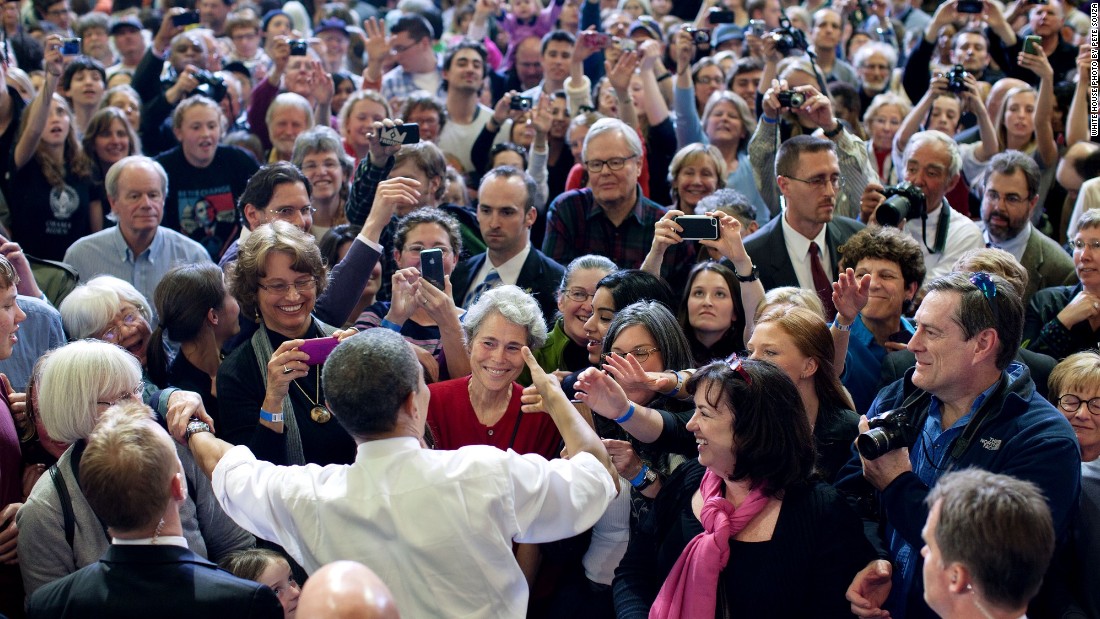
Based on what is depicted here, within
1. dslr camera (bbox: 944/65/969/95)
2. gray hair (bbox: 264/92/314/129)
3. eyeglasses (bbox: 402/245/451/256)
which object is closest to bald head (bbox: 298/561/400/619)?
eyeglasses (bbox: 402/245/451/256)

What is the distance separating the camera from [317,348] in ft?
10.0

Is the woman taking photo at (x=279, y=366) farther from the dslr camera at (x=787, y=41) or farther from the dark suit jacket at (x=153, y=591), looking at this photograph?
the dslr camera at (x=787, y=41)

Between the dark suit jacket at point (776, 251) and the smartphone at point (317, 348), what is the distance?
1969 millimetres

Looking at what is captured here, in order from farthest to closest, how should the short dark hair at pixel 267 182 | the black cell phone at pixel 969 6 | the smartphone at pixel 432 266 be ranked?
the black cell phone at pixel 969 6, the short dark hair at pixel 267 182, the smartphone at pixel 432 266

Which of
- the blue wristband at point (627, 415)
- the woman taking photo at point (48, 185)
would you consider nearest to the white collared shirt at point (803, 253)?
the blue wristband at point (627, 415)

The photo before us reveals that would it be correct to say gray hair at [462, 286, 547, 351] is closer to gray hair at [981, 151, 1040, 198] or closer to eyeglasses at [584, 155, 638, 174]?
eyeglasses at [584, 155, 638, 174]

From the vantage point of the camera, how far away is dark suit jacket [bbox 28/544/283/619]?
7.79 feet

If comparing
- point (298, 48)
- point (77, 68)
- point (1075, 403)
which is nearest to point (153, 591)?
point (1075, 403)

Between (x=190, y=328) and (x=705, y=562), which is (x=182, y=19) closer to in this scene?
(x=190, y=328)

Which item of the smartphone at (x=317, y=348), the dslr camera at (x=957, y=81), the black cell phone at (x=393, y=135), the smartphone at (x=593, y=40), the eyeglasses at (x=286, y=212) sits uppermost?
the smartphone at (x=593, y=40)

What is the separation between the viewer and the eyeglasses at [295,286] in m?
3.58

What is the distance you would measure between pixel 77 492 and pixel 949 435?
225cm

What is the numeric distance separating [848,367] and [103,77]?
16.3ft

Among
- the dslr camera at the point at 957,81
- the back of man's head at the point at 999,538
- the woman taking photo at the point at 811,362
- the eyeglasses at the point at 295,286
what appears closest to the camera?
the back of man's head at the point at 999,538
